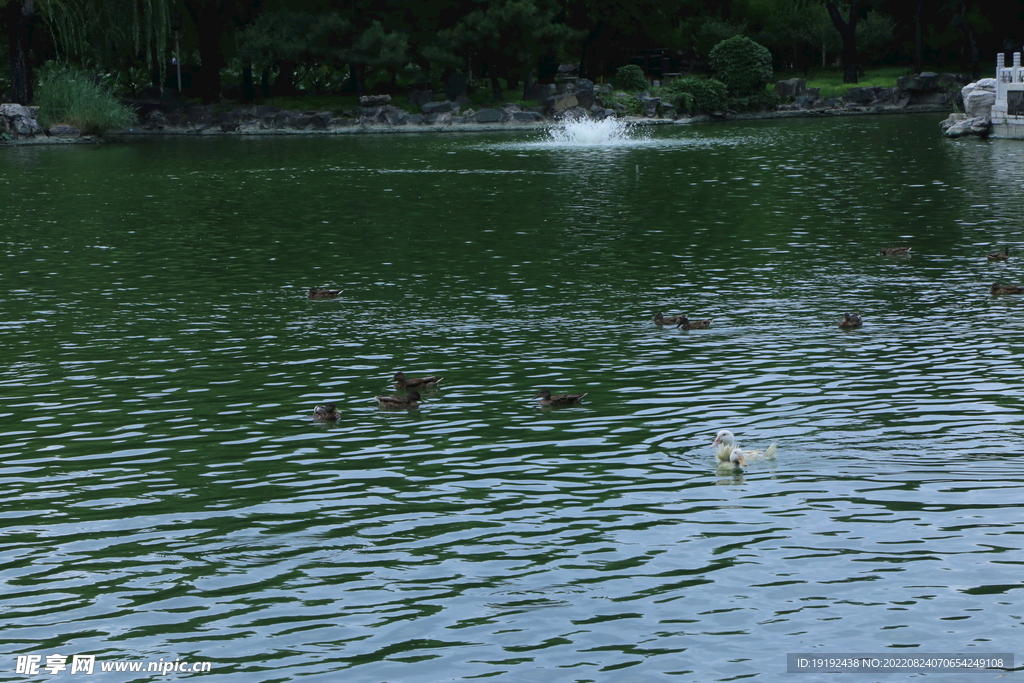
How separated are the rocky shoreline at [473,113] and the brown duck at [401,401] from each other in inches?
2708

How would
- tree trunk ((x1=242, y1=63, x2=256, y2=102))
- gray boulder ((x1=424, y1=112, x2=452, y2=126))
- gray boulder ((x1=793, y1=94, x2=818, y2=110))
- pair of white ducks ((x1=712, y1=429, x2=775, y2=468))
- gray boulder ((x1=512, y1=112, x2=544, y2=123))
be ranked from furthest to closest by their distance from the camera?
tree trunk ((x1=242, y1=63, x2=256, y2=102)) → gray boulder ((x1=793, y1=94, x2=818, y2=110)) → gray boulder ((x1=512, y1=112, x2=544, y2=123)) → gray boulder ((x1=424, y1=112, x2=452, y2=126)) → pair of white ducks ((x1=712, y1=429, x2=775, y2=468))

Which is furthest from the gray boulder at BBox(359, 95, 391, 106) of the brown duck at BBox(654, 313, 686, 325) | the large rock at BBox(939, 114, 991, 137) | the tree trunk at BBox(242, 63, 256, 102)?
the brown duck at BBox(654, 313, 686, 325)

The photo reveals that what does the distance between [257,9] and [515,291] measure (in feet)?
250

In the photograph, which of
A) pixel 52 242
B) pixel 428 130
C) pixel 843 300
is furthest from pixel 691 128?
pixel 843 300

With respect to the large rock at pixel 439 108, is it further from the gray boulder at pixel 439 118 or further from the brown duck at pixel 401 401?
the brown duck at pixel 401 401

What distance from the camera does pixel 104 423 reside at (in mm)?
16719

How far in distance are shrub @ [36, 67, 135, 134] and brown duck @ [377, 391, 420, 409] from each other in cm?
6543

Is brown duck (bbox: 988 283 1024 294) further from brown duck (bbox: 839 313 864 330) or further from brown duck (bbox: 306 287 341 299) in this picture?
brown duck (bbox: 306 287 341 299)

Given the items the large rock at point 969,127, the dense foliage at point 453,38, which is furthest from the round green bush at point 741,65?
the large rock at point 969,127

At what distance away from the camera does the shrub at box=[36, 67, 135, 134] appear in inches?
2995

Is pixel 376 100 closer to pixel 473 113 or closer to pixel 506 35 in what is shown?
pixel 473 113

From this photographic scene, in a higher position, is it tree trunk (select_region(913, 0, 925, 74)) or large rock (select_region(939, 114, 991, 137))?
tree trunk (select_region(913, 0, 925, 74))

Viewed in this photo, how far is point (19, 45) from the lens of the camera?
246ft

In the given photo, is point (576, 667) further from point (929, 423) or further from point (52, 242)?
point (52, 242)
